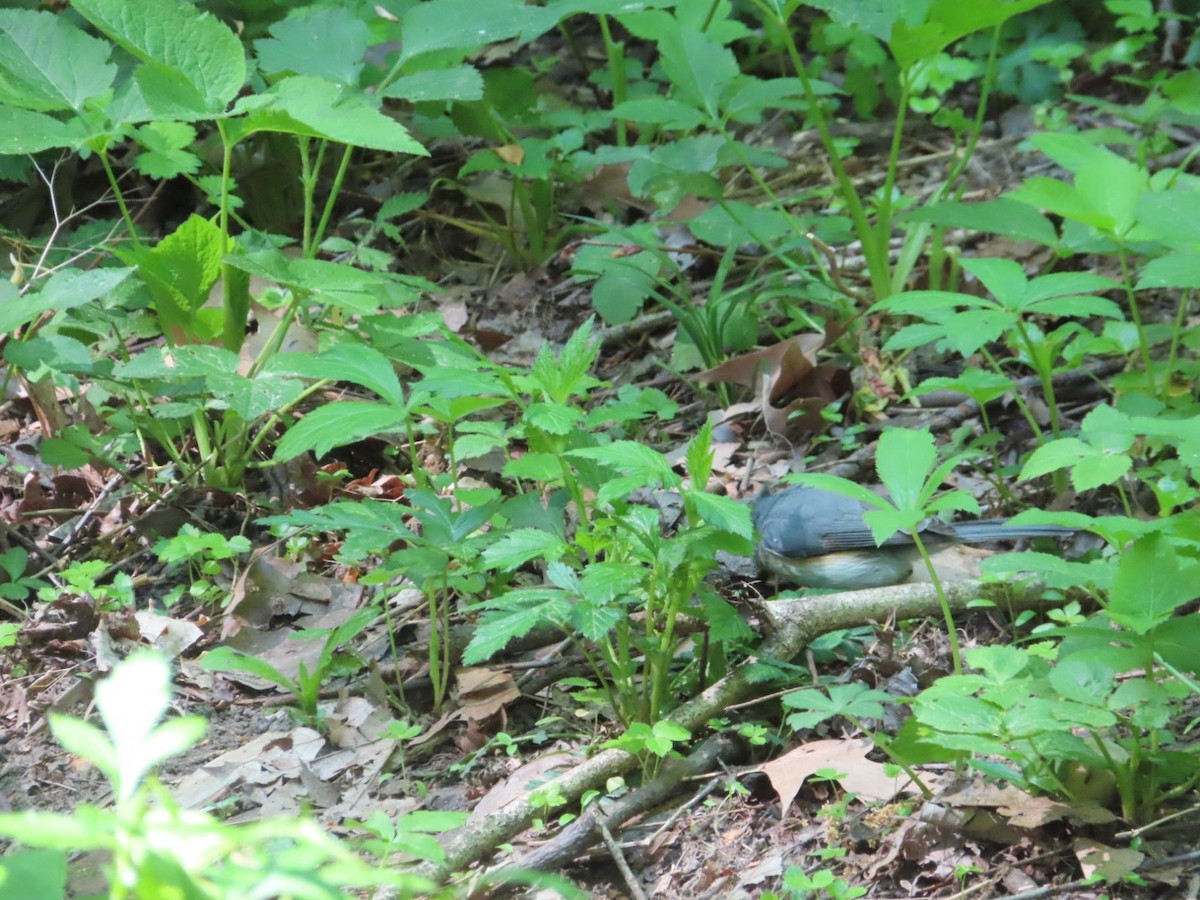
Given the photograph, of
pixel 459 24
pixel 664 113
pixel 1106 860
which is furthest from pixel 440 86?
pixel 1106 860

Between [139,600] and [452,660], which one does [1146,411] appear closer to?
[452,660]

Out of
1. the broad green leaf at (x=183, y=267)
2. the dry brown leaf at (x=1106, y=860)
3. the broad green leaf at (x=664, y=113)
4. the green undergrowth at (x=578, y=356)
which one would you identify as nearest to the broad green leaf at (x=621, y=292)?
the green undergrowth at (x=578, y=356)

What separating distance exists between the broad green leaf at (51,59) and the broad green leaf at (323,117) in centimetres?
47

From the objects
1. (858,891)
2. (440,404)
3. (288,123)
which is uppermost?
(288,123)

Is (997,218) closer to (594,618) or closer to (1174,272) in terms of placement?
(1174,272)

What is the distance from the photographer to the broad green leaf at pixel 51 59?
110 inches

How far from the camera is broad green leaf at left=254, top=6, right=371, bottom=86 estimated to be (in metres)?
3.14

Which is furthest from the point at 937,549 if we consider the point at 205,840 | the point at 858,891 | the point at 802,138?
the point at 802,138

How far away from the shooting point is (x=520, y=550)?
2018 mm

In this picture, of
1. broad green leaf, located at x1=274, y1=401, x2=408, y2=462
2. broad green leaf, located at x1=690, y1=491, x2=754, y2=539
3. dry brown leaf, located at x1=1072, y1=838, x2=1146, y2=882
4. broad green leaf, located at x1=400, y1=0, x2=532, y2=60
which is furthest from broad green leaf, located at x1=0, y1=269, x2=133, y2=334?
dry brown leaf, located at x1=1072, y1=838, x2=1146, y2=882

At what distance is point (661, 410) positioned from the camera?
3430 mm

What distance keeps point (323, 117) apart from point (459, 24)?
32.7 inches

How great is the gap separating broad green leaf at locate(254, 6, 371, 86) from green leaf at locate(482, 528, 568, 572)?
1780 mm

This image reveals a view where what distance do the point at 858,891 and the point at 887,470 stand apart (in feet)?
2.37
